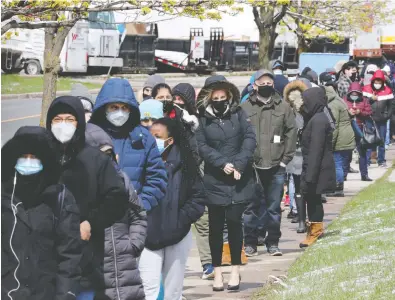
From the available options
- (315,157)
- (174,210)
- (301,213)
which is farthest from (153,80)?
(301,213)

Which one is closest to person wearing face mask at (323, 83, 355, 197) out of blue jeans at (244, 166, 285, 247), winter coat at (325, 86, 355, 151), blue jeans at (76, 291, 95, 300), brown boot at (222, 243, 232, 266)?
winter coat at (325, 86, 355, 151)

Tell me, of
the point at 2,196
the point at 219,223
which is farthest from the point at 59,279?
the point at 219,223

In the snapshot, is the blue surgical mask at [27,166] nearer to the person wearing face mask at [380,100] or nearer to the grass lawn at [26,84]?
the person wearing face mask at [380,100]

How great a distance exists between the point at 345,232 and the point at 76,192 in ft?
21.2

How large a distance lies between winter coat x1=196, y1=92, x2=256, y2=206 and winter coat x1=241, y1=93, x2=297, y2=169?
151 centimetres

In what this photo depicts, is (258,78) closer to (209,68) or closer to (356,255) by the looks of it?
(356,255)

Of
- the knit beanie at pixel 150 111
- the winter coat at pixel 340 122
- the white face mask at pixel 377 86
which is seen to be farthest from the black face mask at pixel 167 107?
the white face mask at pixel 377 86

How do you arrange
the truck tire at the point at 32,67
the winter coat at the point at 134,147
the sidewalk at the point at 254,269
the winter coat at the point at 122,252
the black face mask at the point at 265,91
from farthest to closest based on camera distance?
the truck tire at the point at 32,67 → the black face mask at the point at 265,91 → the sidewalk at the point at 254,269 → the winter coat at the point at 134,147 → the winter coat at the point at 122,252

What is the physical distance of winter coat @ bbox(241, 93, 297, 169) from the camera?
38.3ft

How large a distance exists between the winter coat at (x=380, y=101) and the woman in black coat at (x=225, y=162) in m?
10.6

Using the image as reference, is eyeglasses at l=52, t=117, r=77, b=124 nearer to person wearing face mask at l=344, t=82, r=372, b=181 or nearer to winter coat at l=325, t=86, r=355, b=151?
winter coat at l=325, t=86, r=355, b=151

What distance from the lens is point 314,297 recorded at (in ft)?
27.6

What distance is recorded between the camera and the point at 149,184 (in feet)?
25.1

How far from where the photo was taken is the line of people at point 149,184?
5777mm
